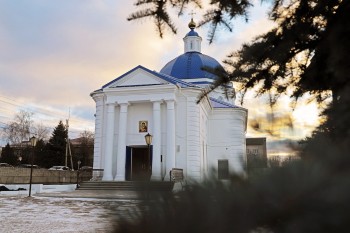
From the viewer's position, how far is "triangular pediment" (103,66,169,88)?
73.8 feet

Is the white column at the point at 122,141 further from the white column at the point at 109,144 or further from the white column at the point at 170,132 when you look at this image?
the white column at the point at 170,132

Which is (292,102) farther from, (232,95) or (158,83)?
(158,83)

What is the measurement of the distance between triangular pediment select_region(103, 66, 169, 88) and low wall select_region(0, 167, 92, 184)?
8.15 meters

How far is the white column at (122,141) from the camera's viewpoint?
21453mm

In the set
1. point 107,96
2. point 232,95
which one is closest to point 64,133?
point 107,96

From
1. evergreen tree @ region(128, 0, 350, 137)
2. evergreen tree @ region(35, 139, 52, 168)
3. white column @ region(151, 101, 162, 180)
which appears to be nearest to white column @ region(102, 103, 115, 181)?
white column @ region(151, 101, 162, 180)

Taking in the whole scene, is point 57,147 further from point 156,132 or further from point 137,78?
point 156,132

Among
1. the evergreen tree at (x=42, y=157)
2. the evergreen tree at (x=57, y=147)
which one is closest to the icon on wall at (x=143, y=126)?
the evergreen tree at (x=57, y=147)

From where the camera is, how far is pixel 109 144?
72.2ft

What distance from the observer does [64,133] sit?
178 ft

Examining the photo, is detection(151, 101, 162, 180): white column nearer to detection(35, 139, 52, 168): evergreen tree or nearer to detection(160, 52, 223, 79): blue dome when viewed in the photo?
detection(160, 52, 223, 79): blue dome

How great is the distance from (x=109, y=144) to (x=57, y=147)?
3350 cm

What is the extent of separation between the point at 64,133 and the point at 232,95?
2147 inches

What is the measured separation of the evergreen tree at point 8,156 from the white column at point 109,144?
3603 cm
